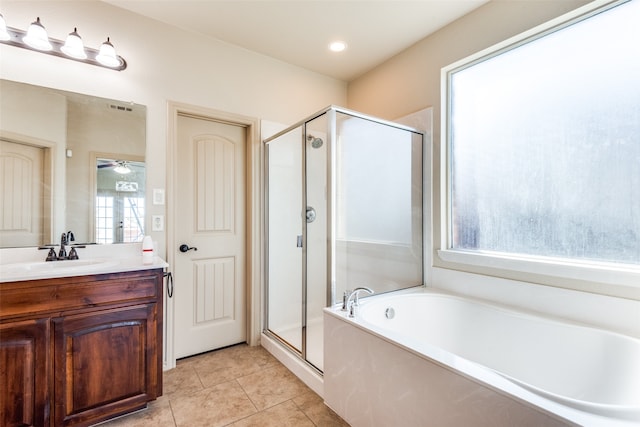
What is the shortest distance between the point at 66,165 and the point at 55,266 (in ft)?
2.10

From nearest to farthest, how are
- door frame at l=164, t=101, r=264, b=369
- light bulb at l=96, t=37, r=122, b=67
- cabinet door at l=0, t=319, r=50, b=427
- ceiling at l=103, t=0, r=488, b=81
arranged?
cabinet door at l=0, t=319, r=50, b=427 < light bulb at l=96, t=37, r=122, b=67 < ceiling at l=103, t=0, r=488, b=81 < door frame at l=164, t=101, r=264, b=369

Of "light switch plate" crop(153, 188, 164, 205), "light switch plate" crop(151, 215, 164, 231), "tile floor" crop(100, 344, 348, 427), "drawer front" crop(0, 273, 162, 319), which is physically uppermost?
"light switch plate" crop(153, 188, 164, 205)

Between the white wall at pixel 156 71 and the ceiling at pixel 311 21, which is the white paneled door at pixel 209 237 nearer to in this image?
the white wall at pixel 156 71

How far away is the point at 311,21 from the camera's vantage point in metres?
2.14

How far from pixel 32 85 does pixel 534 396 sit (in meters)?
2.87

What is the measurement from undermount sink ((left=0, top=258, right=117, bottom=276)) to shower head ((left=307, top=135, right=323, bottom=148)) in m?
1.47

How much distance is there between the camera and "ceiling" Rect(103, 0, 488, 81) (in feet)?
6.48

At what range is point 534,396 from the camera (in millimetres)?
A: 920

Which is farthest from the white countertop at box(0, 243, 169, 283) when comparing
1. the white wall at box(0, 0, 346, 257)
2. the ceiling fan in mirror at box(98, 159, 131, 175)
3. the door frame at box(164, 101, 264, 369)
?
the door frame at box(164, 101, 264, 369)

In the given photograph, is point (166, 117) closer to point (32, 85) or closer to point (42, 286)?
point (32, 85)

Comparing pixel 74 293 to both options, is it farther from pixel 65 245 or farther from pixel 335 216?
pixel 335 216

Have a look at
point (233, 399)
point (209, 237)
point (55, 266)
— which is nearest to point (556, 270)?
point (233, 399)

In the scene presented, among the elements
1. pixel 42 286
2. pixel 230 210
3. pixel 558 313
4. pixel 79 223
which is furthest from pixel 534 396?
pixel 79 223

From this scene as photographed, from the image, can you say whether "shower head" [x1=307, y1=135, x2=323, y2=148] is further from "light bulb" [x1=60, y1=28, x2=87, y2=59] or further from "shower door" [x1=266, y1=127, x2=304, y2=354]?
"light bulb" [x1=60, y1=28, x2=87, y2=59]
